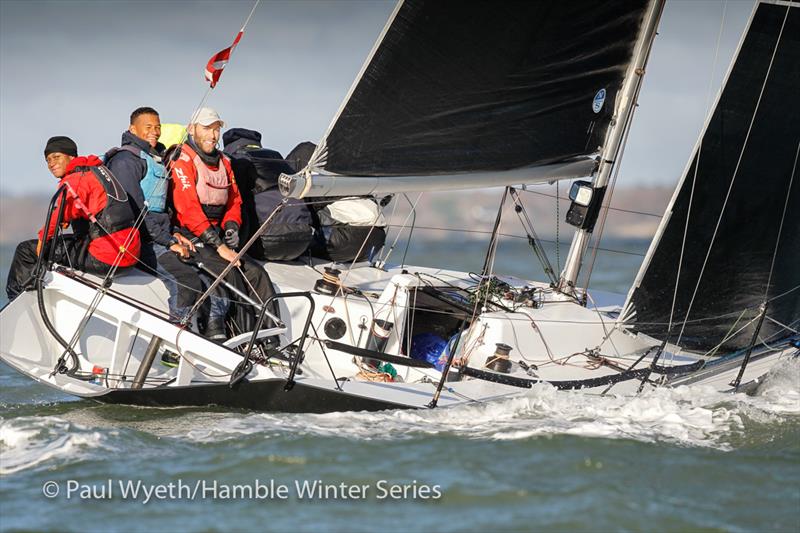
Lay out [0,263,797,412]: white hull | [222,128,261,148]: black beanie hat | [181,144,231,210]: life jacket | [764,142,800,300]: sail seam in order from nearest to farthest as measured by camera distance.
Result: [0,263,797,412]: white hull < [181,144,231,210]: life jacket < [764,142,800,300]: sail seam < [222,128,261,148]: black beanie hat

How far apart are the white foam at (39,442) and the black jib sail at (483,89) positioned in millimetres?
2040

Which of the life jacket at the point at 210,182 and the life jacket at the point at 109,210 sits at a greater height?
the life jacket at the point at 210,182

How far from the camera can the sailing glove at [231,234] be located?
23.7 feet

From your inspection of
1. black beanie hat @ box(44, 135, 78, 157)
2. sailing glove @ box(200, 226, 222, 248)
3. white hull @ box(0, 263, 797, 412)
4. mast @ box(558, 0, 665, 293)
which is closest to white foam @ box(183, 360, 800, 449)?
white hull @ box(0, 263, 797, 412)

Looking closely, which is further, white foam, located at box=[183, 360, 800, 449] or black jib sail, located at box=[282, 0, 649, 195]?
black jib sail, located at box=[282, 0, 649, 195]

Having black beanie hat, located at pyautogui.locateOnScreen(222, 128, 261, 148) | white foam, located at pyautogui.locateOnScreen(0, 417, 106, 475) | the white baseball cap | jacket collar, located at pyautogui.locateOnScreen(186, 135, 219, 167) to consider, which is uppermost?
black beanie hat, located at pyautogui.locateOnScreen(222, 128, 261, 148)

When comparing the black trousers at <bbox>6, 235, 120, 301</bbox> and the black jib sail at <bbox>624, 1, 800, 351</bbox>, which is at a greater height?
the black jib sail at <bbox>624, 1, 800, 351</bbox>

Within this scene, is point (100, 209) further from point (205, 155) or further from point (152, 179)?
point (205, 155)

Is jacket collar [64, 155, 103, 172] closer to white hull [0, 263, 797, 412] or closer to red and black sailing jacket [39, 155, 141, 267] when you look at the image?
red and black sailing jacket [39, 155, 141, 267]

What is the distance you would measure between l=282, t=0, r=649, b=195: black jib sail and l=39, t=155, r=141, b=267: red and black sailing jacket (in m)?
1.32

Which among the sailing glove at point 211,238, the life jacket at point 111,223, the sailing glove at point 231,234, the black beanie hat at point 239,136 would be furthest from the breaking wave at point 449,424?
the black beanie hat at point 239,136

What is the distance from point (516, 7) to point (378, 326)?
2.20 meters

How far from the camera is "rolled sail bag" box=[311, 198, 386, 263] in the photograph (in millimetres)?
8242

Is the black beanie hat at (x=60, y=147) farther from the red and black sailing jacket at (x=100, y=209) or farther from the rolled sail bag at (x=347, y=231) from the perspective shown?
the rolled sail bag at (x=347, y=231)
